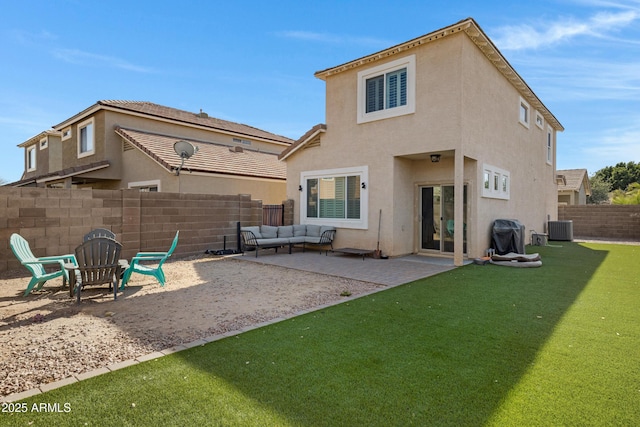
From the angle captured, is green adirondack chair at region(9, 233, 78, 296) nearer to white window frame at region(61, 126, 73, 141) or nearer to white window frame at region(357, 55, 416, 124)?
white window frame at region(357, 55, 416, 124)

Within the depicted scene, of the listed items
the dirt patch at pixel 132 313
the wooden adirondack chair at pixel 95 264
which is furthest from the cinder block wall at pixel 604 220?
the wooden adirondack chair at pixel 95 264

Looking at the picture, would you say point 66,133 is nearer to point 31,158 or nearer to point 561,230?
point 31,158

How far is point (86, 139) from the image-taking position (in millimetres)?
19109

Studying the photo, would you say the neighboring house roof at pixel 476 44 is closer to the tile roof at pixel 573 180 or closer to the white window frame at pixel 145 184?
the white window frame at pixel 145 184

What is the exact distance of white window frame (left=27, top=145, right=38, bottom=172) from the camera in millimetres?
25811

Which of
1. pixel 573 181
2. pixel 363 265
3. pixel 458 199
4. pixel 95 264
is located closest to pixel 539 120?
pixel 458 199

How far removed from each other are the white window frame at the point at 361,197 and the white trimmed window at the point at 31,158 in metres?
23.3

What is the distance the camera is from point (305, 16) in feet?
47.4

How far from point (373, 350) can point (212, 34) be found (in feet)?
49.8

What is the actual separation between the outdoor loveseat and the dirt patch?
3.10 metres

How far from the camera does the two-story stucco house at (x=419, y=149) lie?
33.8ft

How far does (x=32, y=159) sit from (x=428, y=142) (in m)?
29.1

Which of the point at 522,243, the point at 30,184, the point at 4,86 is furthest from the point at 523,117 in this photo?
the point at 30,184

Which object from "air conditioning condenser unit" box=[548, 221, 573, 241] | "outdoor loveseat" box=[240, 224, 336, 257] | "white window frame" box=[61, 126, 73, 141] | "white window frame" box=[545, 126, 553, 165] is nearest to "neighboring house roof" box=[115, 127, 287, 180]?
"outdoor loveseat" box=[240, 224, 336, 257]
